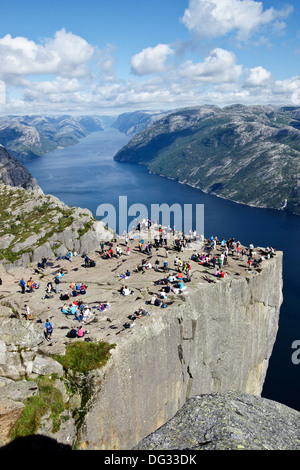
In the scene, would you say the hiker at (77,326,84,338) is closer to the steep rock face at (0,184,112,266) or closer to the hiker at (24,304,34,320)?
the hiker at (24,304,34,320)

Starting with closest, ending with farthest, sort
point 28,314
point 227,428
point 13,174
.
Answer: point 227,428 → point 28,314 → point 13,174

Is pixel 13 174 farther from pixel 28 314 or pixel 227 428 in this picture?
pixel 227 428

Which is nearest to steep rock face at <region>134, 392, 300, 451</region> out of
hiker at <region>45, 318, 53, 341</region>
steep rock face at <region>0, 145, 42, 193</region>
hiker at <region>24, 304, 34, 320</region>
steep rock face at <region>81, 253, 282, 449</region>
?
steep rock face at <region>81, 253, 282, 449</region>

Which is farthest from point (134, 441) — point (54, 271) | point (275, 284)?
point (275, 284)

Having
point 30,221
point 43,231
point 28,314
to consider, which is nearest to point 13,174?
point 30,221

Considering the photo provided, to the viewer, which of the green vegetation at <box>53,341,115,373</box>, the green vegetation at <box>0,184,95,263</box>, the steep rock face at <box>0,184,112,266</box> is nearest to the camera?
the green vegetation at <box>53,341,115,373</box>

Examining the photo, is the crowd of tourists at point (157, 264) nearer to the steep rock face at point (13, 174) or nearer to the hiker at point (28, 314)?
the hiker at point (28, 314)
